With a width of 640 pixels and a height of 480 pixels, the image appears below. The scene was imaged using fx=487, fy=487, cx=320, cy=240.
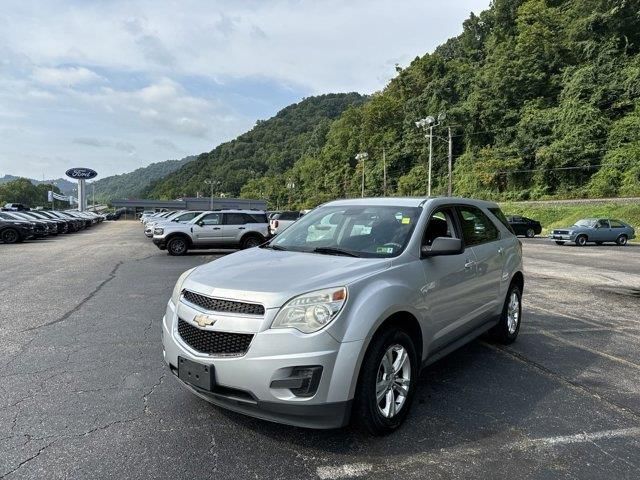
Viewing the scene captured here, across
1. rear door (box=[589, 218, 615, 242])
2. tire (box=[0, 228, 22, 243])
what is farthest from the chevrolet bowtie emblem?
rear door (box=[589, 218, 615, 242])

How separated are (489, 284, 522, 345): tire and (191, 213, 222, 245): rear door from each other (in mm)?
13273

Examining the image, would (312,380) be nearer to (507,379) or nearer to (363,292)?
(363,292)

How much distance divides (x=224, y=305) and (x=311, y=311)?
0.61 meters

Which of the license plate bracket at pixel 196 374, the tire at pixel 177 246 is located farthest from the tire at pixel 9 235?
the license plate bracket at pixel 196 374

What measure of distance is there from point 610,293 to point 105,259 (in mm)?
13832

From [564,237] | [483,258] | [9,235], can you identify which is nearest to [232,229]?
[9,235]

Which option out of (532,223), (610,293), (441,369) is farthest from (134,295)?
(532,223)

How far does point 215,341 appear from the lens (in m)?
3.28

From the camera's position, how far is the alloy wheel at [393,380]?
346 centimetres

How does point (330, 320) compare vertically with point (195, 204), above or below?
below

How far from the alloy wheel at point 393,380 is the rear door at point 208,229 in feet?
48.7

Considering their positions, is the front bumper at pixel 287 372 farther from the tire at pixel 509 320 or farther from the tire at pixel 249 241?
the tire at pixel 249 241

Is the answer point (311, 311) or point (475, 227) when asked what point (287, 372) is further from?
point (475, 227)

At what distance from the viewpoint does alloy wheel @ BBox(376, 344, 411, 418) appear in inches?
136
